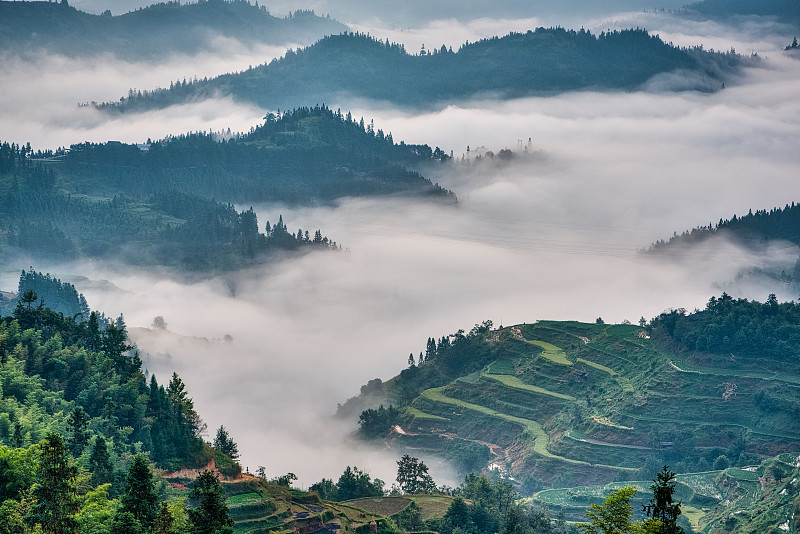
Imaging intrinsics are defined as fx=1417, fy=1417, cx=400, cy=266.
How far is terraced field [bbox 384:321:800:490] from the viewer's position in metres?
172

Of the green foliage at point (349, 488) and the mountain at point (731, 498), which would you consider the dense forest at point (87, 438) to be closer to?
the green foliage at point (349, 488)

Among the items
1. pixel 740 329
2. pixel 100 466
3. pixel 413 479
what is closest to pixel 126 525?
pixel 100 466

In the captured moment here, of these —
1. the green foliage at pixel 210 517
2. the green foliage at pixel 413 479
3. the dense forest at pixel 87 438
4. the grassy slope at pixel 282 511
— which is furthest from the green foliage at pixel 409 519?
the green foliage at pixel 210 517

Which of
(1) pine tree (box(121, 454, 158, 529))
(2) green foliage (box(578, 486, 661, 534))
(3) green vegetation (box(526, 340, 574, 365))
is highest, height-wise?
(3) green vegetation (box(526, 340, 574, 365))

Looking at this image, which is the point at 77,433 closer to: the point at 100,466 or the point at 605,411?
the point at 100,466

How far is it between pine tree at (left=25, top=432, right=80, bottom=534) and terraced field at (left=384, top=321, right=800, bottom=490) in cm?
9406

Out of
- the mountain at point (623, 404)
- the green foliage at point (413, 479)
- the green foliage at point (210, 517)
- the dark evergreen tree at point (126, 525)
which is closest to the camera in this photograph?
the green foliage at point (210, 517)

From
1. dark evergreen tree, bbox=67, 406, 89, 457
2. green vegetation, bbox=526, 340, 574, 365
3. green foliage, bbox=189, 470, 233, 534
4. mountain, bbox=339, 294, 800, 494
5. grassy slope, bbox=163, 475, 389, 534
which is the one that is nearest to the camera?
green foliage, bbox=189, 470, 233, 534

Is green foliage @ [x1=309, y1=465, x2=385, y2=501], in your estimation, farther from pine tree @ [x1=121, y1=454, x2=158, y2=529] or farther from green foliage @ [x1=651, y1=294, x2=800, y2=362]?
green foliage @ [x1=651, y1=294, x2=800, y2=362]

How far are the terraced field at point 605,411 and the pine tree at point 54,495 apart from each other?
94062mm

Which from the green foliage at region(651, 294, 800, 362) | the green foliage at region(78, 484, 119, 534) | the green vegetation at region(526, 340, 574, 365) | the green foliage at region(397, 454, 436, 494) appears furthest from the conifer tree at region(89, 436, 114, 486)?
the green foliage at region(651, 294, 800, 362)

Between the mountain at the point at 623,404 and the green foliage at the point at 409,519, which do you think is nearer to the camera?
the green foliage at the point at 409,519

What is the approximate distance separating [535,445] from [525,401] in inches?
480

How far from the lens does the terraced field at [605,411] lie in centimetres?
17162
